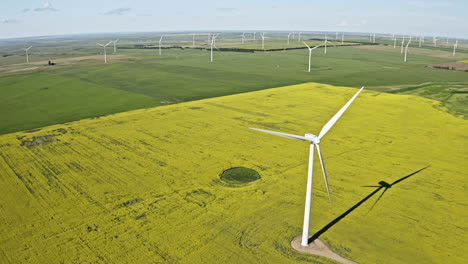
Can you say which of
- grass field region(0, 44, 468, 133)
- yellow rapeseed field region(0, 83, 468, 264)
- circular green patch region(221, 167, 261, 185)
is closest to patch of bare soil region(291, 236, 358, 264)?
yellow rapeseed field region(0, 83, 468, 264)

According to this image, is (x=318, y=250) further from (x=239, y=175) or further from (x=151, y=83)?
(x=151, y=83)

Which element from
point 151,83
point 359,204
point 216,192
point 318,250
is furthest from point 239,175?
point 151,83

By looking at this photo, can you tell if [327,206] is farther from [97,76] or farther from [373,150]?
[97,76]

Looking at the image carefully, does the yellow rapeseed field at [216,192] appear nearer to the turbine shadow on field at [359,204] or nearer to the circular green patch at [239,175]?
the turbine shadow on field at [359,204]

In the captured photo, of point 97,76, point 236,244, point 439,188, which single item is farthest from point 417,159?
point 97,76

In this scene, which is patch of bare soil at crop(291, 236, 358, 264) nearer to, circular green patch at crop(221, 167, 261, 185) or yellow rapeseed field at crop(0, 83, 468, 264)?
yellow rapeseed field at crop(0, 83, 468, 264)

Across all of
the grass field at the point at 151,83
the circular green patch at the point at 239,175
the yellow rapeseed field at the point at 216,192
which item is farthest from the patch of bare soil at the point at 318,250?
the grass field at the point at 151,83
